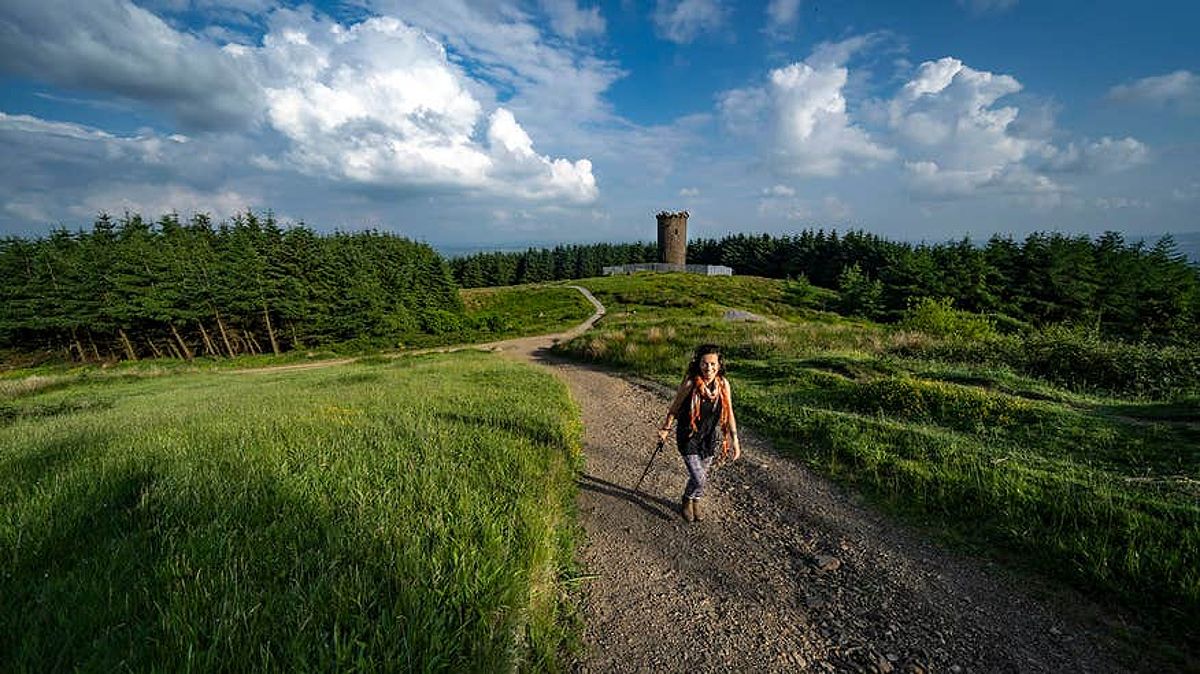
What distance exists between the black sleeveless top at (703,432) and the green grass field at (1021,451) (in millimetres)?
2856

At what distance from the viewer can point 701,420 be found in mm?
6117

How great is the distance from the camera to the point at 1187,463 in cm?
643

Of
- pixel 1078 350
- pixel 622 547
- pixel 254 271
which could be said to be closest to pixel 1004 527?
pixel 622 547

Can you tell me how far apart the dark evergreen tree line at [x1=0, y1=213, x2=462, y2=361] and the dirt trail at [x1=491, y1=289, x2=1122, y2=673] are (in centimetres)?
5012

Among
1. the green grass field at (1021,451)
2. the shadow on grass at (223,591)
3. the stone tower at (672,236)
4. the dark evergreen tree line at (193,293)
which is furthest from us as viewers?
the stone tower at (672,236)

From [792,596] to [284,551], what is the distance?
477 cm

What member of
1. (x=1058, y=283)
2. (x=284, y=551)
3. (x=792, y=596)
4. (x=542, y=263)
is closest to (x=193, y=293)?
(x=284, y=551)

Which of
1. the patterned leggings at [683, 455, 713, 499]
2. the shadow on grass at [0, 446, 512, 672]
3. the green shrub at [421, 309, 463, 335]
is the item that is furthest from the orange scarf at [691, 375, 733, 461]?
the green shrub at [421, 309, 463, 335]

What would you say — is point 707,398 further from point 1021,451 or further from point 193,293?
point 193,293

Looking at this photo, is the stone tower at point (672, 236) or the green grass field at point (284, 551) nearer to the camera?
A: the green grass field at point (284, 551)

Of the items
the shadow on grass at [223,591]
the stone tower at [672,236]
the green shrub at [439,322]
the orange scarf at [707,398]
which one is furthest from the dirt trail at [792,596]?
the stone tower at [672,236]

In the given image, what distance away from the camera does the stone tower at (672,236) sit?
339 ft

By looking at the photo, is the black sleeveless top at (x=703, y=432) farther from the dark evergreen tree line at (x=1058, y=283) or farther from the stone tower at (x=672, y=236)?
the stone tower at (x=672, y=236)

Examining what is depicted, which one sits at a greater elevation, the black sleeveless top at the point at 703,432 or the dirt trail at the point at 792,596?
the black sleeveless top at the point at 703,432
